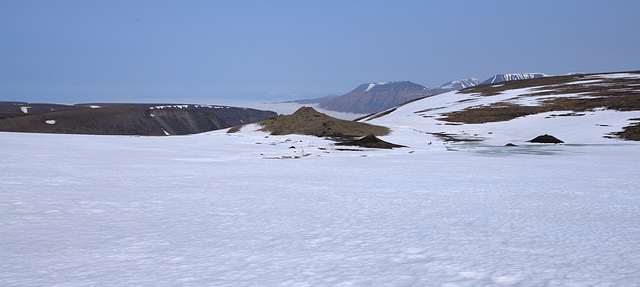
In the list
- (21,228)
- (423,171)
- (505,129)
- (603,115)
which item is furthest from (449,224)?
(603,115)

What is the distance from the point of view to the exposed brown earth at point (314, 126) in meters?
39.8

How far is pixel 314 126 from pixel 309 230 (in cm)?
3581

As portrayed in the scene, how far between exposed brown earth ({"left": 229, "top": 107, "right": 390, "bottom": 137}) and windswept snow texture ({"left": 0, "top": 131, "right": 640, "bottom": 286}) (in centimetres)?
2771

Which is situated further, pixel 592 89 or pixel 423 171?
pixel 592 89

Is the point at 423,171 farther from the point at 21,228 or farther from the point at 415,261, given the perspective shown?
the point at 21,228

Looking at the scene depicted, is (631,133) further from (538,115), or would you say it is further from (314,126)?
(314,126)

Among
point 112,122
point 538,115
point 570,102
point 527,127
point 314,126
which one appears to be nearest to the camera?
point 314,126

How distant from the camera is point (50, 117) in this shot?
10462 centimetres

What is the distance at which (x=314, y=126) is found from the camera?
4197cm

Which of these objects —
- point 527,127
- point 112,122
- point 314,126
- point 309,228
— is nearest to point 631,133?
point 527,127

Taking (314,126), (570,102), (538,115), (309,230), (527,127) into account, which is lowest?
(309,230)

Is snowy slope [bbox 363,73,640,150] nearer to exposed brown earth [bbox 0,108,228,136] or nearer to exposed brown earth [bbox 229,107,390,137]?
exposed brown earth [bbox 229,107,390,137]

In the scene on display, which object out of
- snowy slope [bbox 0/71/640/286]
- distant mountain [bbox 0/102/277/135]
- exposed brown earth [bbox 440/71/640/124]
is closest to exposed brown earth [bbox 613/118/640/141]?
exposed brown earth [bbox 440/71/640/124]

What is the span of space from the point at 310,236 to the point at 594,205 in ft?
17.4
